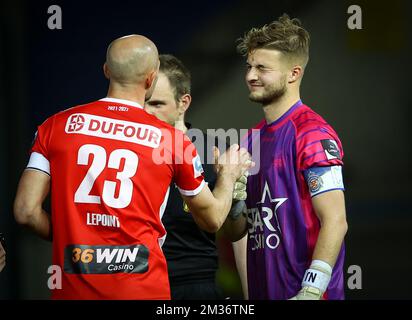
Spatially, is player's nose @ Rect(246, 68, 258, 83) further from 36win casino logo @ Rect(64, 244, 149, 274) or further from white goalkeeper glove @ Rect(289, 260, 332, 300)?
36win casino logo @ Rect(64, 244, 149, 274)

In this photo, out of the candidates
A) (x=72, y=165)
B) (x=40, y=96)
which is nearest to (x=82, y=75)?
(x=40, y=96)

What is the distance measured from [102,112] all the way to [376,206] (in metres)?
2.98

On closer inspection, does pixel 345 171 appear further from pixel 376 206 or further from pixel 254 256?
pixel 254 256

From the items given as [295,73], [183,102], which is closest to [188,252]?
[183,102]

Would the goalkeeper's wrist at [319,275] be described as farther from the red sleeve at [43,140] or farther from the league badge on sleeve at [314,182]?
the red sleeve at [43,140]

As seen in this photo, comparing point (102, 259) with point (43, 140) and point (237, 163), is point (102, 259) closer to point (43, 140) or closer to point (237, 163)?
point (43, 140)

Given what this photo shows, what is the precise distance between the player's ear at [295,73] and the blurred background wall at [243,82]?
5.04 ft

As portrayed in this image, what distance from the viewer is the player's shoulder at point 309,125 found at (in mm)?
4348

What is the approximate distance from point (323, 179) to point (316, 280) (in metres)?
0.52

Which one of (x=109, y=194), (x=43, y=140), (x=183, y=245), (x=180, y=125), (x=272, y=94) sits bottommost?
(x=183, y=245)

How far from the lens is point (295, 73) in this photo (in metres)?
4.70

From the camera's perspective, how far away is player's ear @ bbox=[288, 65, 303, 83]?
469 centimetres

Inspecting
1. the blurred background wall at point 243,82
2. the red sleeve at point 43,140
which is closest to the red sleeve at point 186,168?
the red sleeve at point 43,140

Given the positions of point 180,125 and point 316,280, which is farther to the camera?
point 180,125
